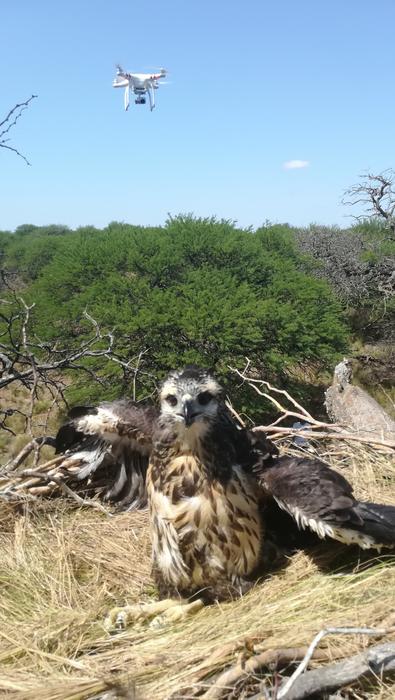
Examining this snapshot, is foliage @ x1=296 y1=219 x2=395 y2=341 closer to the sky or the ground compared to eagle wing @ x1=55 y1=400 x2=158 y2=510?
closer to the sky

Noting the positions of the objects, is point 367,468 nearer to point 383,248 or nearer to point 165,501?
point 165,501

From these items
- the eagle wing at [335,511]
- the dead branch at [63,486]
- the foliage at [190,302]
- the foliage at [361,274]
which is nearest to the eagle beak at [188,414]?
the eagle wing at [335,511]

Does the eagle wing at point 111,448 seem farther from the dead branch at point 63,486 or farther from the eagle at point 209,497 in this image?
the eagle at point 209,497

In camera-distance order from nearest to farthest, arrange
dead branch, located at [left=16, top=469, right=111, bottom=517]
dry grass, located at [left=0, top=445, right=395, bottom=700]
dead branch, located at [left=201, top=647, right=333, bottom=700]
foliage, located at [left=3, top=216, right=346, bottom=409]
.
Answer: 1. dead branch, located at [left=201, top=647, right=333, bottom=700]
2. dry grass, located at [left=0, top=445, right=395, bottom=700]
3. dead branch, located at [left=16, top=469, right=111, bottom=517]
4. foliage, located at [left=3, top=216, right=346, bottom=409]

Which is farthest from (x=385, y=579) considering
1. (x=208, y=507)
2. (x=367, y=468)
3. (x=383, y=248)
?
(x=383, y=248)

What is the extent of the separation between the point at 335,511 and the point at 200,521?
0.63 meters

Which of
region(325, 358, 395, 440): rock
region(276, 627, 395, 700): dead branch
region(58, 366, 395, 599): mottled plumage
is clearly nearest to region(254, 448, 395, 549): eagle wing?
region(58, 366, 395, 599): mottled plumage

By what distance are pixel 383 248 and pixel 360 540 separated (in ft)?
60.8

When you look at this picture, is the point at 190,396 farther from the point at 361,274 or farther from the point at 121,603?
the point at 361,274

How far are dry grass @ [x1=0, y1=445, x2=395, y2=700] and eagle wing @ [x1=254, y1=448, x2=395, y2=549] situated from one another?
23 cm

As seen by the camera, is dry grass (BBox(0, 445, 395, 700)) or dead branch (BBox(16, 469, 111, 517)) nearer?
dry grass (BBox(0, 445, 395, 700))

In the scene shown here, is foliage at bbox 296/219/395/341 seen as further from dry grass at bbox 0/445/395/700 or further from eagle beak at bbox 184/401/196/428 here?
eagle beak at bbox 184/401/196/428

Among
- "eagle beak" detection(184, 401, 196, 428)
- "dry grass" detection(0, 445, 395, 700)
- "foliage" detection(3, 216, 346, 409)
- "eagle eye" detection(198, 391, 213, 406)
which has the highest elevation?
"foliage" detection(3, 216, 346, 409)

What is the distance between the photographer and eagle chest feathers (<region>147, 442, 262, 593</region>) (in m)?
2.86
